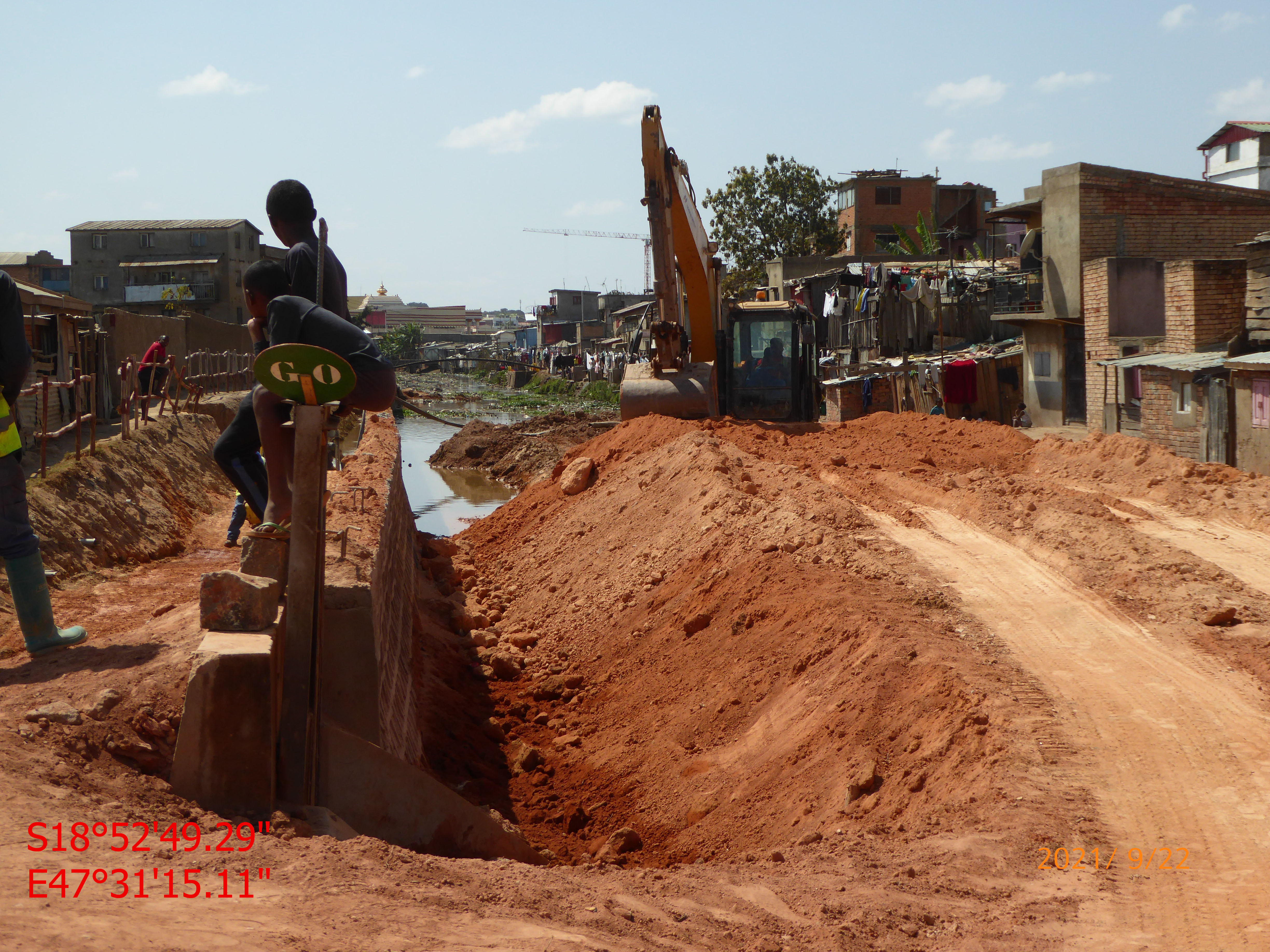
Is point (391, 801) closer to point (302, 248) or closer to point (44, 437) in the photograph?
point (302, 248)

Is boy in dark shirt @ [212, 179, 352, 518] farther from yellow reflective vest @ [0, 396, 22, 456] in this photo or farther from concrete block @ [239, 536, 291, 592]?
yellow reflective vest @ [0, 396, 22, 456]

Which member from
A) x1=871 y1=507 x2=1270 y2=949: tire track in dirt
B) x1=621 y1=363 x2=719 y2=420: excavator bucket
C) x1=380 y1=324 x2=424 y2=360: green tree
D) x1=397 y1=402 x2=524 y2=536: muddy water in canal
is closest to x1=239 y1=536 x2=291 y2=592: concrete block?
x1=871 y1=507 x2=1270 y2=949: tire track in dirt

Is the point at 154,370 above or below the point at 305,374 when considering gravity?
above

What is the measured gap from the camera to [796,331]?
63.4 feet

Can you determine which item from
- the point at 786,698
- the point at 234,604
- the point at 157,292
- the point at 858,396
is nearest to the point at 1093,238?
the point at 858,396

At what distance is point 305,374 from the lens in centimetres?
459

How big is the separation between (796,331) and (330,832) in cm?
1595

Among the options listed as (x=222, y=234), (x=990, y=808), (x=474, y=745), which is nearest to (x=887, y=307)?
(x=474, y=745)

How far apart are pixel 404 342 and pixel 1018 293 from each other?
2632 inches

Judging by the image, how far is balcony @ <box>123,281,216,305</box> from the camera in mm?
54625

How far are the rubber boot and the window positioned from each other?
15.5 m

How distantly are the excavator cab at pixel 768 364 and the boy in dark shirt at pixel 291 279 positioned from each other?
14306 mm

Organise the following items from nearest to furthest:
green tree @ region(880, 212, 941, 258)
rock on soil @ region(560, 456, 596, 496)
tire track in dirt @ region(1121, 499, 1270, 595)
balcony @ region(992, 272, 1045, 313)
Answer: tire track in dirt @ region(1121, 499, 1270, 595), rock on soil @ region(560, 456, 596, 496), balcony @ region(992, 272, 1045, 313), green tree @ region(880, 212, 941, 258)

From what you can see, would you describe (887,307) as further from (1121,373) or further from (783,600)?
(783,600)
